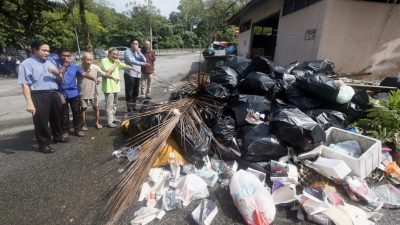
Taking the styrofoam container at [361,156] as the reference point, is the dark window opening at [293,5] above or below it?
above

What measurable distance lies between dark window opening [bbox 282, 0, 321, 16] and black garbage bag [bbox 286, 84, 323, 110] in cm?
292

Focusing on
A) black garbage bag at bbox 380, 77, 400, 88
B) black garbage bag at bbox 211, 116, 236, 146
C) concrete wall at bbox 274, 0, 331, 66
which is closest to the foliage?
black garbage bag at bbox 380, 77, 400, 88

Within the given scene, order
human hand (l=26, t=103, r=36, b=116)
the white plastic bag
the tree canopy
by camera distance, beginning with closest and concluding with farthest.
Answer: the white plastic bag → human hand (l=26, t=103, r=36, b=116) → the tree canopy

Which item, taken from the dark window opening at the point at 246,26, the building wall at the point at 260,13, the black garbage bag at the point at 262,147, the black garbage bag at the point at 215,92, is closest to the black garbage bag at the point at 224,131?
the black garbage bag at the point at 262,147

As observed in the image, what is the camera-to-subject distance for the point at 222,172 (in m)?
2.56

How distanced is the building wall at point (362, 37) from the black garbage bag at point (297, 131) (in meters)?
2.82

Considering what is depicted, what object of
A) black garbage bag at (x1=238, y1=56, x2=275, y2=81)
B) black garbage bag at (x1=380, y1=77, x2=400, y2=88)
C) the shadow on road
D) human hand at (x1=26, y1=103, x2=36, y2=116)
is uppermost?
black garbage bag at (x1=238, y1=56, x2=275, y2=81)

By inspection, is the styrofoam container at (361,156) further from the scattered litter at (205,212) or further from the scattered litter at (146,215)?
the scattered litter at (146,215)

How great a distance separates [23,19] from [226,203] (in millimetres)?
14593

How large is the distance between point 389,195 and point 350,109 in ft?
4.21

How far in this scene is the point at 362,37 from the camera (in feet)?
15.8

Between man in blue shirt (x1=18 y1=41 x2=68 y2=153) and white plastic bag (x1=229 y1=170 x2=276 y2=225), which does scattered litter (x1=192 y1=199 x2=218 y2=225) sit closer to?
white plastic bag (x1=229 y1=170 x2=276 y2=225)

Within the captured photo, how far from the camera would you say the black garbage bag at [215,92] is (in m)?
3.17

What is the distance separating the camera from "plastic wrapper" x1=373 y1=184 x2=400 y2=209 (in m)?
2.10
